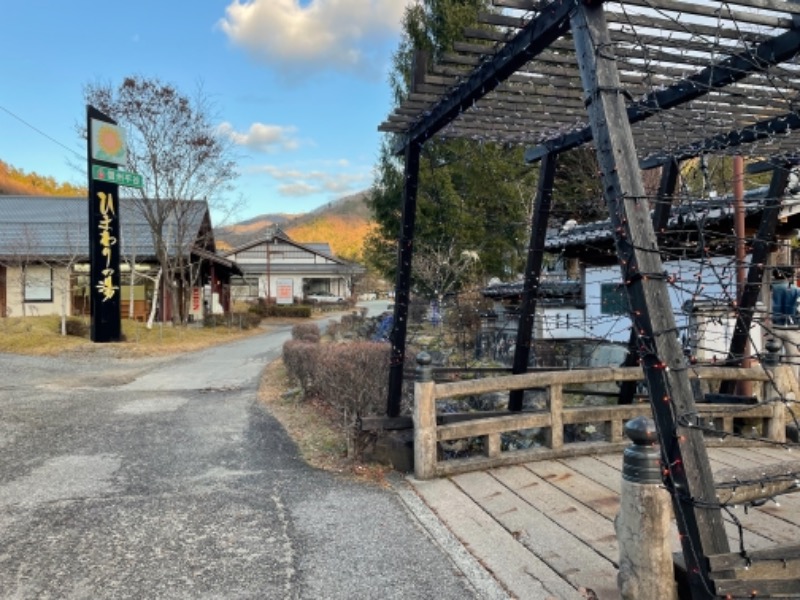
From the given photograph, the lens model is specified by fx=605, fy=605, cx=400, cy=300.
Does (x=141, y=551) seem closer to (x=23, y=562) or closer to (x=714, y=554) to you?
(x=23, y=562)

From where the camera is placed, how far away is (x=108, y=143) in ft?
48.1

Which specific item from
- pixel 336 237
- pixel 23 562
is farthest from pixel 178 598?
pixel 336 237

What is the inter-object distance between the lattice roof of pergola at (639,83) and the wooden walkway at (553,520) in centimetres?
240

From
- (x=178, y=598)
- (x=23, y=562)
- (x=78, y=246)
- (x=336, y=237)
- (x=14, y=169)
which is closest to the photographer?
(x=178, y=598)

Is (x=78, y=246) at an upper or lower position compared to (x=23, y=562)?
upper

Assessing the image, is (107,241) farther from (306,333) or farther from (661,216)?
(661,216)

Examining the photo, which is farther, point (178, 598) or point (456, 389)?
point (456, 389)

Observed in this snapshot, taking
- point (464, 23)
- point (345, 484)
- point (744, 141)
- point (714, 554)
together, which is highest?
point (464, 23)

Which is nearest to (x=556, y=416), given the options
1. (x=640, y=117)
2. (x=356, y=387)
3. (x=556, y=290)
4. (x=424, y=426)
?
(x=424, y=426)

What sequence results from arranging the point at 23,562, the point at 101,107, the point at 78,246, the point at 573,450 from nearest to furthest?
the point at 23,562
the point at 573,450
the point at 101,107
the point at 78,246

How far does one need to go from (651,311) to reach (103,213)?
15.2 metres

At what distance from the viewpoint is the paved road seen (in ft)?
10.4

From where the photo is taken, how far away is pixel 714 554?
7.39ft

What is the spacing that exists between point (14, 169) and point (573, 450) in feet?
201
